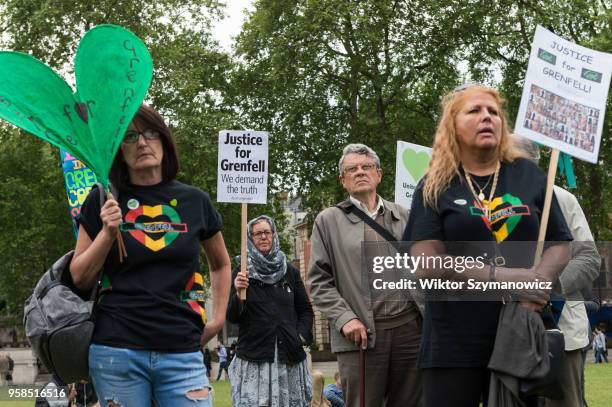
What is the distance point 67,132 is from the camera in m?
4.41

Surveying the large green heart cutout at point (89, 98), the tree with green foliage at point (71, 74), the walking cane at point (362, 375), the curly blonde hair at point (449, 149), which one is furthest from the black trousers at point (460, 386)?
the tree with green foliage at point (71, 74)

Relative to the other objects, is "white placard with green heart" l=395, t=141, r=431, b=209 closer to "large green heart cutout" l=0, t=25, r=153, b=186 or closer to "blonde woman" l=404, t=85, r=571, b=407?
"blonde woman" l=404, t=85, r=571, b=407

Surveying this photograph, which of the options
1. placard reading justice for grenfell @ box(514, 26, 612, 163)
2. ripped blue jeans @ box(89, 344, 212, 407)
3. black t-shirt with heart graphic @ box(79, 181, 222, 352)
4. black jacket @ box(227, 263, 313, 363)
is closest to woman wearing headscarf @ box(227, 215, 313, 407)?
black jacket @ box(227, 263, 313, 363)

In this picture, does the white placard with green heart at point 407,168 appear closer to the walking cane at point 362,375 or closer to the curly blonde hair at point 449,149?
the walking cane at point 362,375

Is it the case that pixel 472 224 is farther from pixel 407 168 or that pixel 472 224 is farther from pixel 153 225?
pixel 407 168

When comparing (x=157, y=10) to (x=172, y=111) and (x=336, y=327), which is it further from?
(x=336, y=327)

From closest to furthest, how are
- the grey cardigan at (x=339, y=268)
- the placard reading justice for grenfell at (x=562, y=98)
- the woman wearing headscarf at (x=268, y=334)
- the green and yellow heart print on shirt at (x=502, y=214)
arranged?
the green and yellow heart print on shirt at (x=502, y=214) < the placard reading justice for grenfell at (x=562, y=98) < the grey cardigan at (x=339, y=268) < the woman wearing headscarf at (x=268, y=334)

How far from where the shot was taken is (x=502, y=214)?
4.16m

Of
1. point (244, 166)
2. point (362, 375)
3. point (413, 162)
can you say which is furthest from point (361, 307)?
point (244, 166)

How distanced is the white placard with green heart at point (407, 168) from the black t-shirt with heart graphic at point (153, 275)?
6178 millimetres

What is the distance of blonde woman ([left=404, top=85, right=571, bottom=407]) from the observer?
406 cm

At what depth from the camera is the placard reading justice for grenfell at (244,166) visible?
36.0 ft

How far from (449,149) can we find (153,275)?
1.23 metres

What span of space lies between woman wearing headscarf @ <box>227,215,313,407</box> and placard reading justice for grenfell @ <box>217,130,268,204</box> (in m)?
1.03
